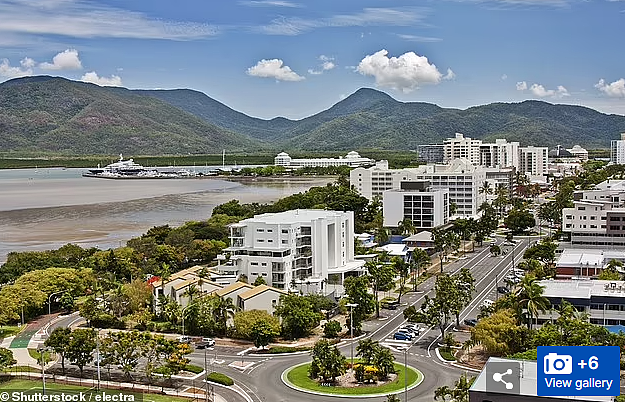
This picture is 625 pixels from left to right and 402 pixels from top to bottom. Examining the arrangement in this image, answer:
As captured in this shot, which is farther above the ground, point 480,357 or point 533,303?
point 533,303

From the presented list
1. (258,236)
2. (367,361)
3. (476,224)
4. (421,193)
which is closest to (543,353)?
(367,361)

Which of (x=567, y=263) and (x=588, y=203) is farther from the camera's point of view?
(x=588, y=203)

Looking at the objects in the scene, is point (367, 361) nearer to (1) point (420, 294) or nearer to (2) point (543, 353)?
(2) point (543, 353)

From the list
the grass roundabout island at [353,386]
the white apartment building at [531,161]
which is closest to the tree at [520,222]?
the grass roundabout island at [353,386]

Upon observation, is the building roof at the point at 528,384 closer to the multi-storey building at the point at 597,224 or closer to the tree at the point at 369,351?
the tree at the point at 369,351

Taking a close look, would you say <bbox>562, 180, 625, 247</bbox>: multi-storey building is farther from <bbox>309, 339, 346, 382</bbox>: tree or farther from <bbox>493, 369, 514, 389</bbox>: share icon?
<bbox>493, 369, 514, 389</bbox>: share icon

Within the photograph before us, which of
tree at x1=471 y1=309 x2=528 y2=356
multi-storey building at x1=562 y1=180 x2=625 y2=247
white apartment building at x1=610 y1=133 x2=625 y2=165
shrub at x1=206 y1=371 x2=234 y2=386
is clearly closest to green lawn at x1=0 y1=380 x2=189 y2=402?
shrub at x1=206 y1=371 x2=234 y2=386

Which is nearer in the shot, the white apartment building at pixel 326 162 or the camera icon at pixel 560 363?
the camera icon at pixel 560 363
